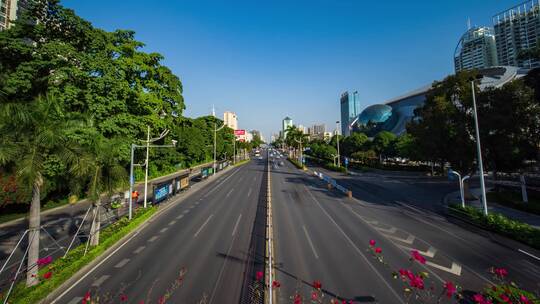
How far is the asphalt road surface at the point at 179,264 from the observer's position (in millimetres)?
9055

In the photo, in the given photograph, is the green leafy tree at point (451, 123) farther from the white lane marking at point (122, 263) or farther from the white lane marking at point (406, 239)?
the white lane marking at point (122, 263)

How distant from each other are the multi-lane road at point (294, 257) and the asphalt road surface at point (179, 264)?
1.7 inches

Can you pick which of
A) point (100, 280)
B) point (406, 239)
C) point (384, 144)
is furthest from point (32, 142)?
point (384, 144)

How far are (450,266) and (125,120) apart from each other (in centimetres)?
2288

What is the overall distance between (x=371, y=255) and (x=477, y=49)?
718 feet

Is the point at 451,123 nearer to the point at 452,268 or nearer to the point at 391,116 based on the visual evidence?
the point at 452,268

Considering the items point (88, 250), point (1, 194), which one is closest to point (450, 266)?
point (88, 250)

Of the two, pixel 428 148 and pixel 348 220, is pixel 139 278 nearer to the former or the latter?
pixel 348 220

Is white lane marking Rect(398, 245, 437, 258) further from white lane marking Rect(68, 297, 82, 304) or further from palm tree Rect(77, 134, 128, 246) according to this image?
palm tree Rect(77, 134, 128, 246)

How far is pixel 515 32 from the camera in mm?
139500

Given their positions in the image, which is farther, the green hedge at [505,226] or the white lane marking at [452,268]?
the green hedge at [505,226]

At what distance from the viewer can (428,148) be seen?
82.4 ft

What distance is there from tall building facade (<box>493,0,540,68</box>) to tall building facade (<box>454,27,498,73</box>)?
4.94m

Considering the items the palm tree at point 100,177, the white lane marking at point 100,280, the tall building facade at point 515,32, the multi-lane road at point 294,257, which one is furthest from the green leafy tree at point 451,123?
the tall building facade at point 515,32
